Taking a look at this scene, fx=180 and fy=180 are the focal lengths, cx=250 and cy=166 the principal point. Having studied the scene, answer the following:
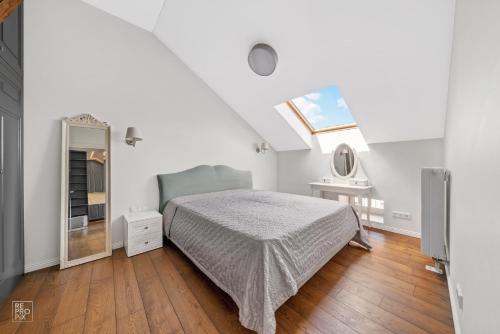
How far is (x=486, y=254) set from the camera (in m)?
0.63

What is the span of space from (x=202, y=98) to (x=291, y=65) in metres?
1.66

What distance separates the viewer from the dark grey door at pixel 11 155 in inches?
57.2

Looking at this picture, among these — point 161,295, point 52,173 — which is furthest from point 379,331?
point 52,173

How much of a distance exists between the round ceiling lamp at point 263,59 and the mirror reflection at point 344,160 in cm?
197

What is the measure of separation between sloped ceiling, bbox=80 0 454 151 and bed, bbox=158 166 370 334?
4.91 feet

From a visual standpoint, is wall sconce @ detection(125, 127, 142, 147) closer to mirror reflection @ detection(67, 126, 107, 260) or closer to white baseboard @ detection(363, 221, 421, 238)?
mirror reflection @ detection(67, 126, 107, 260)

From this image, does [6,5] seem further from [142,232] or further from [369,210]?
[369,210]

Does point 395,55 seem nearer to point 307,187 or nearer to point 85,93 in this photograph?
point 307,187

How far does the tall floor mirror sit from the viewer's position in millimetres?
1989

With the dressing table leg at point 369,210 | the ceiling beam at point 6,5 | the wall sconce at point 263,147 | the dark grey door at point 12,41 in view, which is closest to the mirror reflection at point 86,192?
the dark grey door at point 12,41

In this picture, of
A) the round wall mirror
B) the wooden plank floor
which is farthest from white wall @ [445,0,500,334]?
the round wall mirror

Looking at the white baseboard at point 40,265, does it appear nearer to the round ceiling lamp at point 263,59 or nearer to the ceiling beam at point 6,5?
the ceiling beam at point 6,5

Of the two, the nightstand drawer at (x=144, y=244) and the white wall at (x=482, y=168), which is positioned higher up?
the white wall at (x=482, y=168)

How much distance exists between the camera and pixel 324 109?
3.29m
